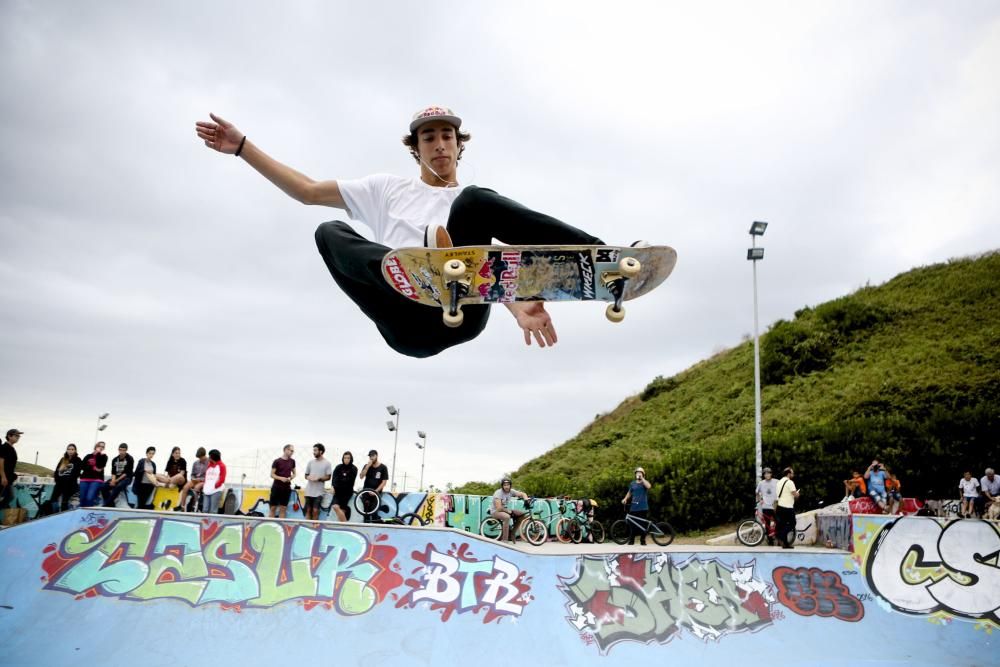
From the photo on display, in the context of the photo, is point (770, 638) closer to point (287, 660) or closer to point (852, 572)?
point (852, 572)

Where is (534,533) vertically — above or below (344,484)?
below

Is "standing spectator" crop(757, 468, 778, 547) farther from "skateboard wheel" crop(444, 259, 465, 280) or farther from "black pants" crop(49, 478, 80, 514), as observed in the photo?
"black pants" crop(49, 478, 80, 514)

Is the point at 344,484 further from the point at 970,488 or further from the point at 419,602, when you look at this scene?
the point at 970,488

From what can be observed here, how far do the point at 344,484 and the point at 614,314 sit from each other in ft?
29.9

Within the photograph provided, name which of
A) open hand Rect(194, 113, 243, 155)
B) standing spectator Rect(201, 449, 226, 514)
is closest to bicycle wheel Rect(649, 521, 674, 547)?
standing spectator Rect(201, 449, 226, 514)

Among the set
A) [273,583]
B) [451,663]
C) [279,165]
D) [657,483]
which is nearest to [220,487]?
[273,583]

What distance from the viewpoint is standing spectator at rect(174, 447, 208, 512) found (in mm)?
13070

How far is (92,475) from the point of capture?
1270 centimetres

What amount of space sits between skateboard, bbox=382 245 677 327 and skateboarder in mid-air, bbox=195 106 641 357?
0.40 ft

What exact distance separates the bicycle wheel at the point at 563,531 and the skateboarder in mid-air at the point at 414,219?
560 inches

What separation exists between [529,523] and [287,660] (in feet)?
28.0

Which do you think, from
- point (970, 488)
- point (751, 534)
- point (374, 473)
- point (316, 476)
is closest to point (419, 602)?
point (374, 473)

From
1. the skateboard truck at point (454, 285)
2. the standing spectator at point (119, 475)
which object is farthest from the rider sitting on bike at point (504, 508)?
the skateboard truck at point (454, 285)

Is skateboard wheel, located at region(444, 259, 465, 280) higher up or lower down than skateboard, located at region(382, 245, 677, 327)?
lower down
